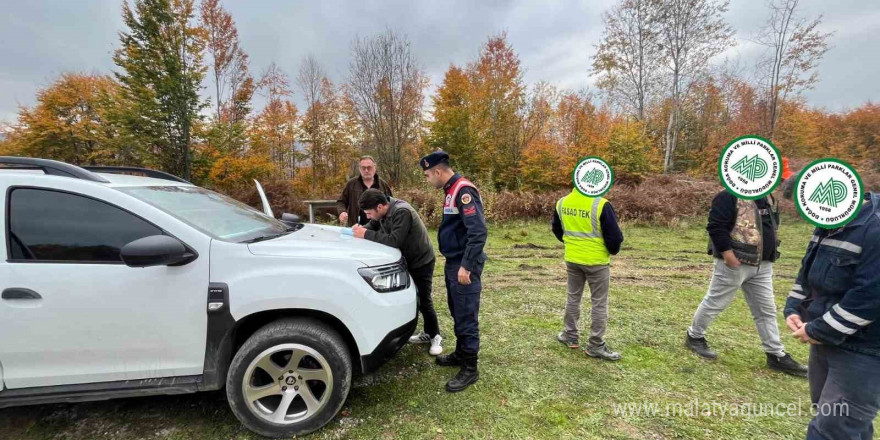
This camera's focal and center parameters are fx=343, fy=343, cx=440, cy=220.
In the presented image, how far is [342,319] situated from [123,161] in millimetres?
18210

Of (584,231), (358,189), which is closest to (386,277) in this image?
(584,231)

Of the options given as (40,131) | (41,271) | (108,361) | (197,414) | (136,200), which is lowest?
(197,414)

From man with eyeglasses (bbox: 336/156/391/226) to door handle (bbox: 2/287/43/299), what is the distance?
8.68ft

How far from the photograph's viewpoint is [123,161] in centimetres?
1469

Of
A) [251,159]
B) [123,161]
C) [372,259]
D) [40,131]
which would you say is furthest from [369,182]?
[40,131]

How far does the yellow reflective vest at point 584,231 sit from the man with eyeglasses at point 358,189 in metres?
2.32

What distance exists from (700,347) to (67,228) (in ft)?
16.8

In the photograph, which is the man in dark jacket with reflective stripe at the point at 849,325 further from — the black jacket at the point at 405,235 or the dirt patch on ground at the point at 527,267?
the dirt patch on ground at the point at 527,267

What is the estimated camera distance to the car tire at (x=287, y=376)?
215 cm

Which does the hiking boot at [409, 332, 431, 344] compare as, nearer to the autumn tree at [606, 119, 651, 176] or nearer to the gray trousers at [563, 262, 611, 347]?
the gray trousers at [563, 262, 611, 347]

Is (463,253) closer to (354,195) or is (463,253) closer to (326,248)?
(326,248)

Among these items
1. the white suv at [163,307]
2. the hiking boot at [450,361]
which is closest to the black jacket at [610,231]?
the hiking boot at [450,361]

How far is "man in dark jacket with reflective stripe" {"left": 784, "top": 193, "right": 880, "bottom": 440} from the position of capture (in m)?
1.50

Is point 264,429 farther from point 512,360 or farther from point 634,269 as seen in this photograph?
point 634,269
